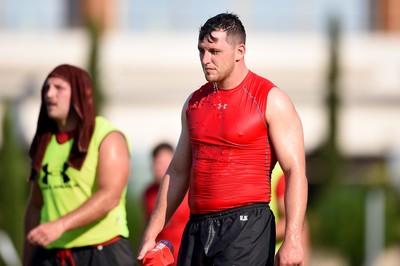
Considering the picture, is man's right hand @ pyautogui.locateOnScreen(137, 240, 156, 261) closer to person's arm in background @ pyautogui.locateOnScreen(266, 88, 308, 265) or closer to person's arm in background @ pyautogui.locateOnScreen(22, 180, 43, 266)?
person's arm in background @ pyautogui.locateOnScreen(266, 88, 308, 265)

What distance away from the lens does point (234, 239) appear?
20.9ft

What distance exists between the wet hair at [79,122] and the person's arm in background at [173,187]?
103cm

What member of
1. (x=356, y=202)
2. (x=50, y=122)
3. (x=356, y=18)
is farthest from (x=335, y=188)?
(x=50, y=122)

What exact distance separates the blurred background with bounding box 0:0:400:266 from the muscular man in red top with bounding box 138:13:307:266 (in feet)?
59.5

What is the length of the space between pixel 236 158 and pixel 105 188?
1.47 metres

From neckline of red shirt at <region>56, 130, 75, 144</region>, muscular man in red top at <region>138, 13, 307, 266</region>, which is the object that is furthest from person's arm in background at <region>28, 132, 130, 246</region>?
muscular man in red top at <region>138, 13, 307, 266</region>

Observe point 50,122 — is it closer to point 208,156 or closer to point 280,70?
point 208,156

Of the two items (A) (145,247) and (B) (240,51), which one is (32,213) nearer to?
(A) (145,247)

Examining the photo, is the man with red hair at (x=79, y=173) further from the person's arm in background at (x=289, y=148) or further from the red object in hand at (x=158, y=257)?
the person's arm in background at (x=289, y=148)

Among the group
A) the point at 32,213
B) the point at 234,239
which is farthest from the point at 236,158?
the point at 32,213

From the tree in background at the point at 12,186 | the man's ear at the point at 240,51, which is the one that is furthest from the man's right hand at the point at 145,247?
the tree in background at the point at 12,186

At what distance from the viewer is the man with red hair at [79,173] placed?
774cm

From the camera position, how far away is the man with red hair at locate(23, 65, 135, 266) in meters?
7.74

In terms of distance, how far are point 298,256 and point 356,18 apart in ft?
90.8
